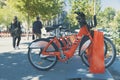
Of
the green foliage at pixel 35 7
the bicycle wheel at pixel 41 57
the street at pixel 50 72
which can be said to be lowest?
the street at pixel 50 72

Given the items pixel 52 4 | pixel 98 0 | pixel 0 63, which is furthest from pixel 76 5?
pixel 0 63

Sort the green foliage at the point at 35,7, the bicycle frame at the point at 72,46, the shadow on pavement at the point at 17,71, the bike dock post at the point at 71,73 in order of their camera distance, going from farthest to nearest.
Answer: the green foliage at the point at 35,7 → the bicycle frame at the point at 72,46 → the shadow on pavement at the point at 17,71 → the bike dock post at the point at 71,73

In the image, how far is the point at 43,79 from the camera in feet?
25.6

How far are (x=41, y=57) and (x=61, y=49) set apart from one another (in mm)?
600

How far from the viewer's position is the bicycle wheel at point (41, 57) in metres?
8.79

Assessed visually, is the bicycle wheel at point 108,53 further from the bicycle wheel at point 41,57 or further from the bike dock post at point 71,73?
the bicycle wheel at point 41,57

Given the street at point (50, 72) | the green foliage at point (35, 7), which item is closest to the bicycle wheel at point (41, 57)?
the street at point (50, 72)

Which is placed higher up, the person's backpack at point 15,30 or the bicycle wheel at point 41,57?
the person's backpack at point 15,30

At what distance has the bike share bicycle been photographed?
27.8 feet

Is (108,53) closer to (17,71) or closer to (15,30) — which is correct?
(17,71)

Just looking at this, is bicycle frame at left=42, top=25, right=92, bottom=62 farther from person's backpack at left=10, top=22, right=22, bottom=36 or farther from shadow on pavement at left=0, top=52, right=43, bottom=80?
person's backpack at left=10, top=22, right=22, bottom=36

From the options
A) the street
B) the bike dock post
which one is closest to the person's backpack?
the street

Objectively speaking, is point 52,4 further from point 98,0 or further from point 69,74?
point 69,74

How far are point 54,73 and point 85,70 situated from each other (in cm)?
84
